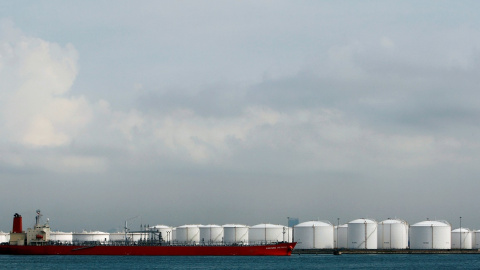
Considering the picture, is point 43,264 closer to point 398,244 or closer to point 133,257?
point 133,257

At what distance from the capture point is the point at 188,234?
16250 centimetres

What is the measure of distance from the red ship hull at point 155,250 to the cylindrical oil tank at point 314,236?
1374 centimetres

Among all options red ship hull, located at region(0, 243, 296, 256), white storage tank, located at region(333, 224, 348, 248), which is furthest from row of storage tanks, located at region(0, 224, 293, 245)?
red ship hull, located at region(0, 243, 296, 256)

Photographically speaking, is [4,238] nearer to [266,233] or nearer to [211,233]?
[211,233]

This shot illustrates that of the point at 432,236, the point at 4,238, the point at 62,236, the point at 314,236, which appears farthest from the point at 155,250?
the point at 432,236

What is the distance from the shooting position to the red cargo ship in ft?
456

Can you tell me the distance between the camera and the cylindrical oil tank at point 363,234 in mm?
155250

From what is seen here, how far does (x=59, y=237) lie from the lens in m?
175

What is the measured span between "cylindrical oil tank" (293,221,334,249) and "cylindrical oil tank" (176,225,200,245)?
1900 cm

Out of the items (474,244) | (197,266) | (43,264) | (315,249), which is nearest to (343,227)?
(315,249)

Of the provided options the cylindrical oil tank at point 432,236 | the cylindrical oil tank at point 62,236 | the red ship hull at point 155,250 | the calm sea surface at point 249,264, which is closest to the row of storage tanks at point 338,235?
the cylindrical oil tank at point 432,236

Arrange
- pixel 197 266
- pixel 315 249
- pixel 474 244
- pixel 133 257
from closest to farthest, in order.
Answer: pixel 197 266 → pixel 133 257 → pixel 315 249 → pixel 474 244

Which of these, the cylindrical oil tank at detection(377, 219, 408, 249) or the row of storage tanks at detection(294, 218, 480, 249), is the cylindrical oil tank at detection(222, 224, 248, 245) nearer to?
the row of storage tanks at detection(294, 218, 480, 249)

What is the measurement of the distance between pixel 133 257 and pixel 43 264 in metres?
26.5
